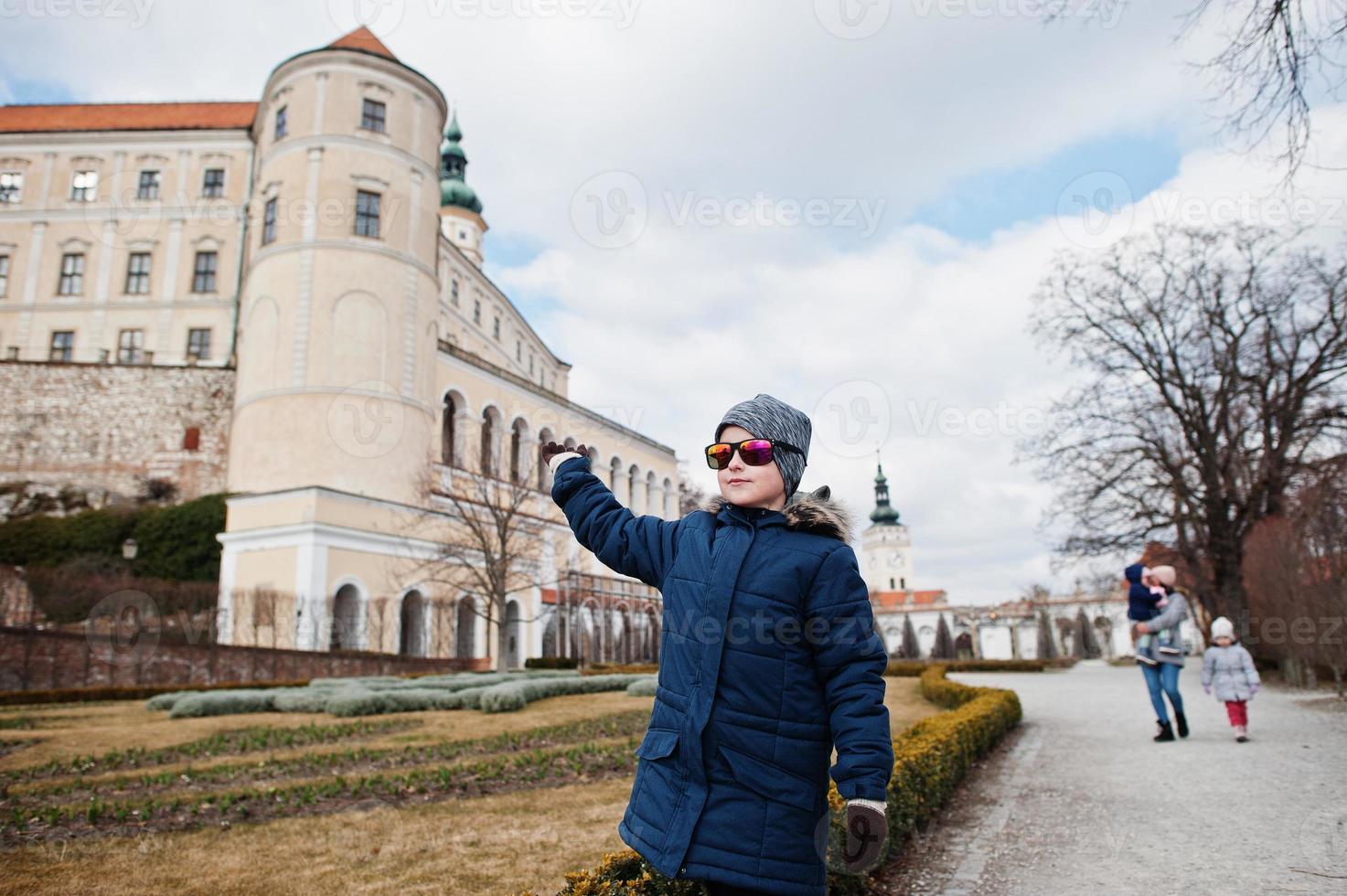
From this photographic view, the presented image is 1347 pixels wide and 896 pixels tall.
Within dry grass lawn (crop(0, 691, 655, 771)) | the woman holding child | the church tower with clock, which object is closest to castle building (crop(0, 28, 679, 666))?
dry grass lawn (crop(0, 691, 655, 771))

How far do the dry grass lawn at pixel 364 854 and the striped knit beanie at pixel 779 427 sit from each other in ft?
9.61

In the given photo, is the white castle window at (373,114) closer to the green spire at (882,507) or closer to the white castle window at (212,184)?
the white castle window at (212,184)

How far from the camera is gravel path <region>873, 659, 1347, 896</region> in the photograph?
15.9 feet

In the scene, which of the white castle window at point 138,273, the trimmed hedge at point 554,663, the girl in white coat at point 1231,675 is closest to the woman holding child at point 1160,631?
the girl in white coat at point 1231,675

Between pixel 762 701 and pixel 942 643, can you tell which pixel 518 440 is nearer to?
pixel 942 643

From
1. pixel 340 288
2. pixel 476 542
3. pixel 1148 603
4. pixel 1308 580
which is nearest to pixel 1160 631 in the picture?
pixel 1148 603

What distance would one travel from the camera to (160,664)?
22.0 meters

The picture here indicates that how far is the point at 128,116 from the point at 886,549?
8861 cm

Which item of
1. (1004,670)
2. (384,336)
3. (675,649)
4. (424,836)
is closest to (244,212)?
(384,336)

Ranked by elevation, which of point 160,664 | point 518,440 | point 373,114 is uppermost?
point 373,114

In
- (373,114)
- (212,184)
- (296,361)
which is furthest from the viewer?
(212,184)

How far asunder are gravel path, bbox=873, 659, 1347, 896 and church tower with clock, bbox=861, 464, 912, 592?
98.6 metres

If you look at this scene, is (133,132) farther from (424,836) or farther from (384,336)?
(424,836)

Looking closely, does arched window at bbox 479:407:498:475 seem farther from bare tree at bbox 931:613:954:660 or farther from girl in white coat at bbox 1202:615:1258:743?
girl in white coat at bbox 1202:615:1258:743
